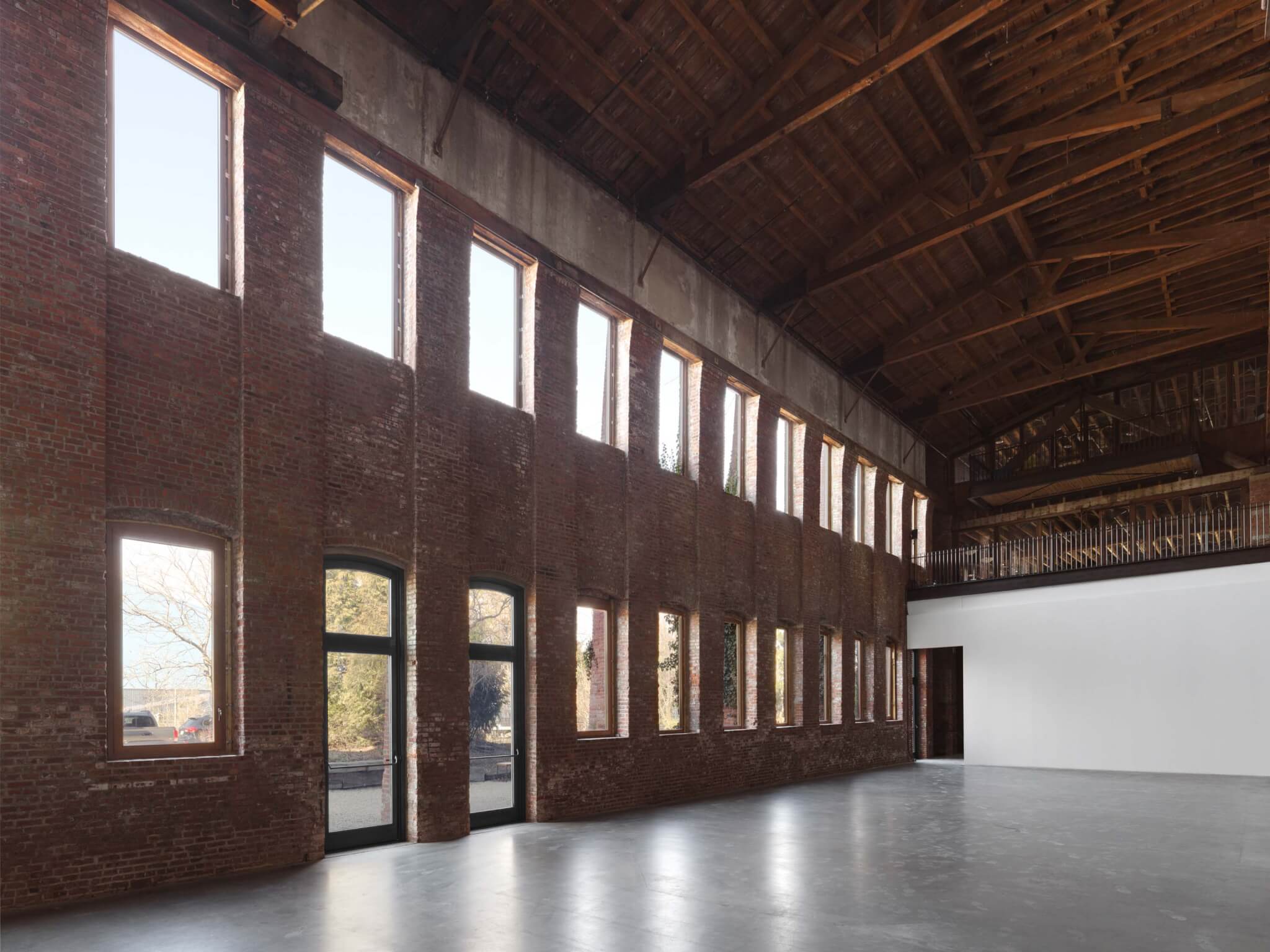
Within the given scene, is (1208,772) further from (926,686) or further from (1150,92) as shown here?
(1150,92)

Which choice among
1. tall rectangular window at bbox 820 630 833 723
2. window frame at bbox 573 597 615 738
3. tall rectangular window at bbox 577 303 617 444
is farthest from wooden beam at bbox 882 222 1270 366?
window frame at bbox 573 597 615 738

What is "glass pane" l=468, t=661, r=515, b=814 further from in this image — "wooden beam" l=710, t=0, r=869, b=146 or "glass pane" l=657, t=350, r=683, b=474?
"wooden beam" l=710, t=0, r=869, b=146

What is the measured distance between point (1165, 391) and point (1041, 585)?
6904mm

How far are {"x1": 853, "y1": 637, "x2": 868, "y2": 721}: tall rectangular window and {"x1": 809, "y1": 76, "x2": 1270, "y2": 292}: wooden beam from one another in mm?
8700

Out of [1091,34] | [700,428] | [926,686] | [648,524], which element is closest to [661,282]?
[700,428]

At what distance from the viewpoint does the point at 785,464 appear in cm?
1891

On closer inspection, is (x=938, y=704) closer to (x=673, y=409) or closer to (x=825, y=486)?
(x=825, y=486)

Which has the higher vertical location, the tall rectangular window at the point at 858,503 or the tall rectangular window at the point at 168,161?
the tall rectangular window at the point at 168,161

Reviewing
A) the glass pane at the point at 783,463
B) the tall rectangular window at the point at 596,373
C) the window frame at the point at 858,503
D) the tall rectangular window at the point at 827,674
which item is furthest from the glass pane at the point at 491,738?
the window frame at the point at 858,503

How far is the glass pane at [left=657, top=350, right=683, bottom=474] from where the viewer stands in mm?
15180

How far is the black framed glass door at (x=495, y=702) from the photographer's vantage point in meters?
10.7

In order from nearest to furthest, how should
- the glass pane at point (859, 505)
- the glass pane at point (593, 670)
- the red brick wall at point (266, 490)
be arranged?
the red brick wall at point (266, 490) → the glass pane at point (593, 670) → the glass pane at point (859, 505)

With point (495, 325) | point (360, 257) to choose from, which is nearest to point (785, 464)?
point (495, 325)

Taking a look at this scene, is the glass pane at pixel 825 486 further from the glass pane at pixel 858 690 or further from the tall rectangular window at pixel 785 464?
the glass pane at pixel 858 690
